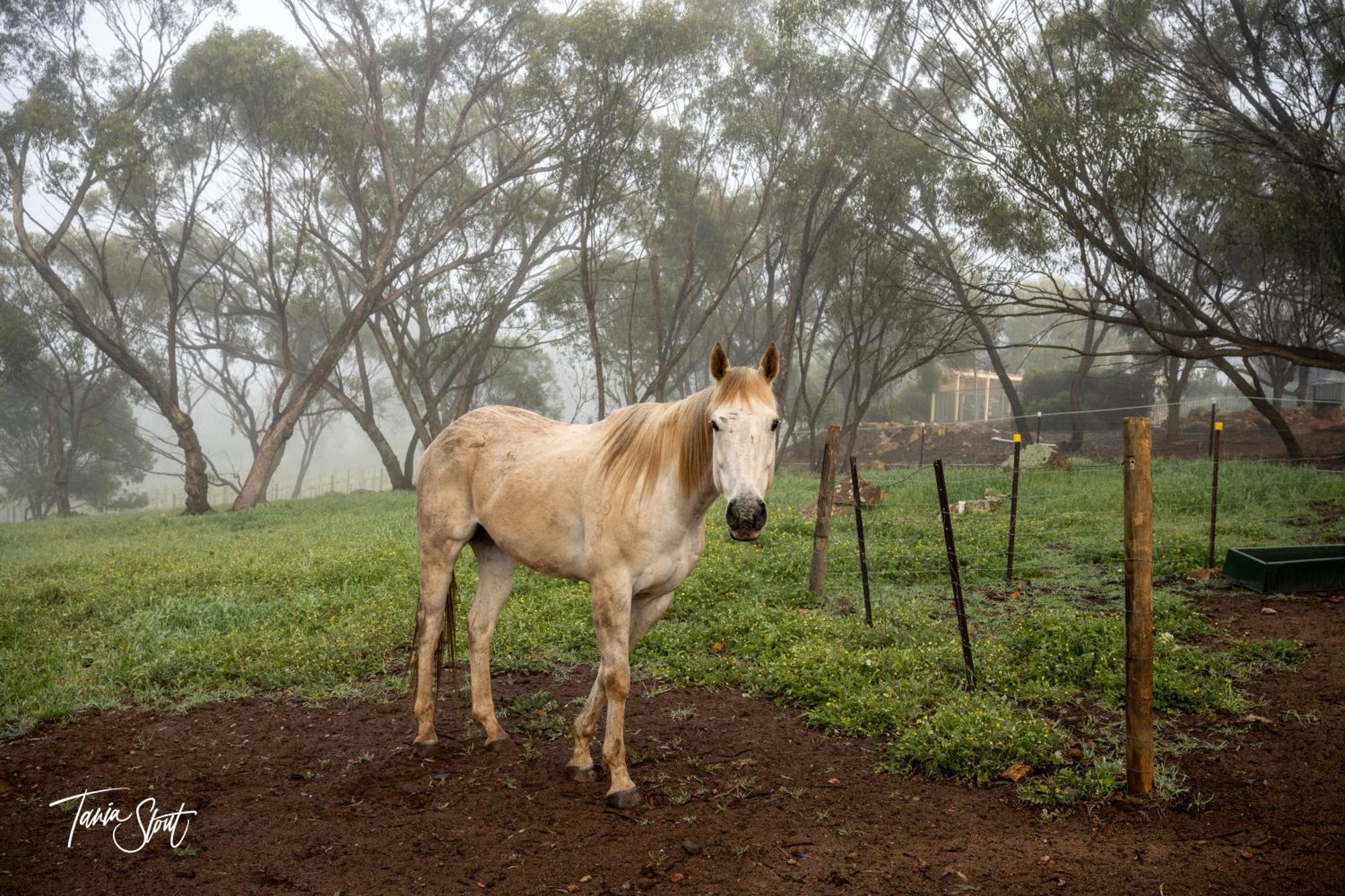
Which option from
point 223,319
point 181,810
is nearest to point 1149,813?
point 181,810

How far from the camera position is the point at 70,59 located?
2194 centimetres


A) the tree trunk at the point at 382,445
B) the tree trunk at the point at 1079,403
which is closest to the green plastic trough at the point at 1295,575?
the tree trunk at the point at 1079,403

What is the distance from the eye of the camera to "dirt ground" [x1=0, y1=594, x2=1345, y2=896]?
3.59 metres

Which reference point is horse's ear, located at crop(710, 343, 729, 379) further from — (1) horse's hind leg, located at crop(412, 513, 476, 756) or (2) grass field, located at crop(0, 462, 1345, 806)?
(2) grass field, located at crop(0, 462, 1345, 806)

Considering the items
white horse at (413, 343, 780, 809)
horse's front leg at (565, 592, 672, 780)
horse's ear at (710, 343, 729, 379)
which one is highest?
horse's ear at (710, 343, 729, 379)

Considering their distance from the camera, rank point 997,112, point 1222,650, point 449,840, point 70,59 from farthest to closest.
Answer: point 70,59, point 997,112, point 1222,650, point 449,840

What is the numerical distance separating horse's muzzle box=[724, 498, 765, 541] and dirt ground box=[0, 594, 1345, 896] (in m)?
1.43

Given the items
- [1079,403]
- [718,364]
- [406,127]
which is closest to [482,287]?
[406,127]

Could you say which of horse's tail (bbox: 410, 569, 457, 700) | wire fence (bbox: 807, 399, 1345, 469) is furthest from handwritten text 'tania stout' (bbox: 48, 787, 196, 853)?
wire fence (bbox: 807, 399, 1345, 469)

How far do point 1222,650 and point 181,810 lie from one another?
6625mm

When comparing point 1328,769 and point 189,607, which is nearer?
point 1328,769

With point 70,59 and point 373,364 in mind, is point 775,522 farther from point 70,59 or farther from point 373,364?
point 373,364

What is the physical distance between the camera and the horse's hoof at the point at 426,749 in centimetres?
502

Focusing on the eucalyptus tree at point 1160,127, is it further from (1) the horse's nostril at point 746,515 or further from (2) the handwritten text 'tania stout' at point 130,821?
(2) the handwritten text 'tania stout' at point 130,821
